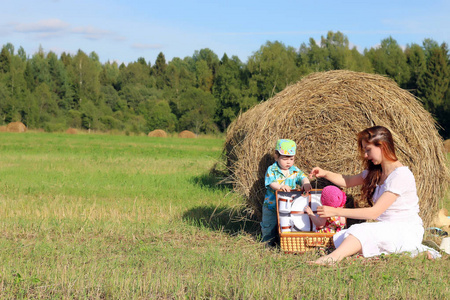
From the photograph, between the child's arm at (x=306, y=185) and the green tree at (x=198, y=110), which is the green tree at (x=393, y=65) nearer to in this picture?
the green tree at (x=198, y=110)

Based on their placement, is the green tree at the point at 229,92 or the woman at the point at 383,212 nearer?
the woman at the point at 383,212

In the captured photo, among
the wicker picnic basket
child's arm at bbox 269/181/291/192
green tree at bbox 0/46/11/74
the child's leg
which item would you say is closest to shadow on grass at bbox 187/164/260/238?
the child's leg

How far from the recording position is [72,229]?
690 cm

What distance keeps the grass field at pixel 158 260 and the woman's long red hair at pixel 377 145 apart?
0.86m

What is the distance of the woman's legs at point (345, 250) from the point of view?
5246mm

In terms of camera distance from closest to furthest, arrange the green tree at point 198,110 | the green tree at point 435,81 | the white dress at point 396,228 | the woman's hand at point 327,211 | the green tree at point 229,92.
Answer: the woman's hand at point 327,211 → the white dress at point 396,228 → the green tree at point 435,81 → the green tree at point 229,92 → the green tree at point 198,110

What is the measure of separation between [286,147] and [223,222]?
1.98 meters

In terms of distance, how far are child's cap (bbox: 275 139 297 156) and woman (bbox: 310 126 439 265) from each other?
87 centimetres

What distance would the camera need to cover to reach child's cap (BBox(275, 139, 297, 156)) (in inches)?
246

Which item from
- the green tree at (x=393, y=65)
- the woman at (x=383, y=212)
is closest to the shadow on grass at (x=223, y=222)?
the woman at (x=383, y=212)

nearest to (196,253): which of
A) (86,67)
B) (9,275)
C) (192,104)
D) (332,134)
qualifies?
(9,275)

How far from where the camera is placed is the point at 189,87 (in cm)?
6638

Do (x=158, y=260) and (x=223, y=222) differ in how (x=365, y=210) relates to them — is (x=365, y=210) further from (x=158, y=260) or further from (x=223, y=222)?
(x=223, y=222)

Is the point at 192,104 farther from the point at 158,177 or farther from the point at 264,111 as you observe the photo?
the point at 264,111
